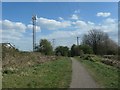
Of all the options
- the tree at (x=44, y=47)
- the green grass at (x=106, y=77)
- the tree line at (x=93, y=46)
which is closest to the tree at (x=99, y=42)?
the tree line at (x=93, y=46)

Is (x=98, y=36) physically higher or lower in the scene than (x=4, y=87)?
higher

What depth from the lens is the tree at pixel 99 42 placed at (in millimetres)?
110900

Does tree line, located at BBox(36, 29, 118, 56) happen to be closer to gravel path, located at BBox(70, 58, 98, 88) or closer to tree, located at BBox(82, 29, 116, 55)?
tree, located at BBox(82, 29, 116, 55)

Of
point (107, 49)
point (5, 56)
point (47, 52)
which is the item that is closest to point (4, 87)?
point (5, 56)

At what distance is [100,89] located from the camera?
42.9 feet

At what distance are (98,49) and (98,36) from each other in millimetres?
7087

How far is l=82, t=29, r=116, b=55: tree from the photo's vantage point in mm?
110900

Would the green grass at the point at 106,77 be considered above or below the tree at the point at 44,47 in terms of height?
below

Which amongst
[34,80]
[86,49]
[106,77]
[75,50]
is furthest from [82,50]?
[34,80]

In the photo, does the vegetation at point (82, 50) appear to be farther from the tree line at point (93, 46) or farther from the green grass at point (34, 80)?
the green grass at point (34, 80)

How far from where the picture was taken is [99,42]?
4567 inches

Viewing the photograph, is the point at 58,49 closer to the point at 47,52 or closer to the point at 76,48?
the point at 76,48

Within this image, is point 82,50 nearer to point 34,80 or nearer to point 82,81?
point 82,81

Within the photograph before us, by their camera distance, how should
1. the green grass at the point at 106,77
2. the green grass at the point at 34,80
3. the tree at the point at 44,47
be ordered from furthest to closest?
the tree at the point at 44,47
the green grass at the point at 106,77
the green grass at the point at 34,80
